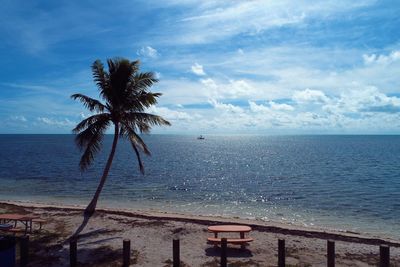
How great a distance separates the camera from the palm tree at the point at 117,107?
57.4ft

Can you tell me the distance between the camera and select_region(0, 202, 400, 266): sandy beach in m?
11.5

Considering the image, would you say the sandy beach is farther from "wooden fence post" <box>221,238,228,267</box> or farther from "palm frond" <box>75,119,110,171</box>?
"palm frond" <box>75,119,110,171</box>

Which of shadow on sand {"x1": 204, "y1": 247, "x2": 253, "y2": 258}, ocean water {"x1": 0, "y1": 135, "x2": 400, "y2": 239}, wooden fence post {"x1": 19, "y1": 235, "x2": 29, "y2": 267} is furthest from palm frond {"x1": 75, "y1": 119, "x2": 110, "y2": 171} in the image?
ocean water {"x1": 0, "y1": 135, "x2": 400, "y2": 239}

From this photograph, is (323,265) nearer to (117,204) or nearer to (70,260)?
(70,260)

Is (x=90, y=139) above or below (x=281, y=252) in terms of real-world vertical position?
above

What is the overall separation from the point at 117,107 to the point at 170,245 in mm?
7695

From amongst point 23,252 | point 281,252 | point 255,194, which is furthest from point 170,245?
point 255,194

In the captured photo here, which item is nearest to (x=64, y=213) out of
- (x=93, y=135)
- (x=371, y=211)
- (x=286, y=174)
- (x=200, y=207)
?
(x=93, y=135)

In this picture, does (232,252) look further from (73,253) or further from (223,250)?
(73,253)

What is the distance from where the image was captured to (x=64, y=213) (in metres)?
18.8

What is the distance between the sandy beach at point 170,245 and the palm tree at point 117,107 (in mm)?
2681

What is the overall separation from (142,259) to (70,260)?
2273mm

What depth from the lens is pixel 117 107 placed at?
17.5 m

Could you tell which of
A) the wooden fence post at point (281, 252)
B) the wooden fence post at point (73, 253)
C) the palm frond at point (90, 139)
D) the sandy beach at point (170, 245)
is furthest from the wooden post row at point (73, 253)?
the palm frond at point (90, 139)
